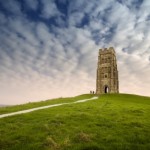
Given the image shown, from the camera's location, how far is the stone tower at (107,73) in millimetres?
92688

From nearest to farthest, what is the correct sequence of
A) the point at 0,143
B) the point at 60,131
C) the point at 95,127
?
the point at 0,143 < the point at 60,131 < the point at 95,127

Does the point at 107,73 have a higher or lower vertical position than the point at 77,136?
higher

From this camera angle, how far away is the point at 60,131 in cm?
1623

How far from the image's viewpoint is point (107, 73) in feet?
308

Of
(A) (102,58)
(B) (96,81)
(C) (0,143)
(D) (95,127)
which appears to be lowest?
(C) (0,143)

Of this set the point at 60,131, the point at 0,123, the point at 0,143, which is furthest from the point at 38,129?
the point at 0,123

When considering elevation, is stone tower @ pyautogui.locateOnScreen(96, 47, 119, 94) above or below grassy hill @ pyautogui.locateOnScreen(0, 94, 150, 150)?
above

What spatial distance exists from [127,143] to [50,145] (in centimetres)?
462

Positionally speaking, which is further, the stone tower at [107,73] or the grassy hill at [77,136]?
the stone tower at [107,73]

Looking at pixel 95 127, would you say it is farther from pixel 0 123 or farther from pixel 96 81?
pixel 96 81

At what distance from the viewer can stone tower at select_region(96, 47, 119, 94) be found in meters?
92.7

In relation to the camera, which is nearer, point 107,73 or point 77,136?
point 77,136

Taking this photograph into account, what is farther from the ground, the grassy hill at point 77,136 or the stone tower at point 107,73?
the stone tower at point 107,73

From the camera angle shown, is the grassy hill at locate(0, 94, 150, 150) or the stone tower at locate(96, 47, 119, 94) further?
the stone tower at locate(96, 47, 119, 94)
